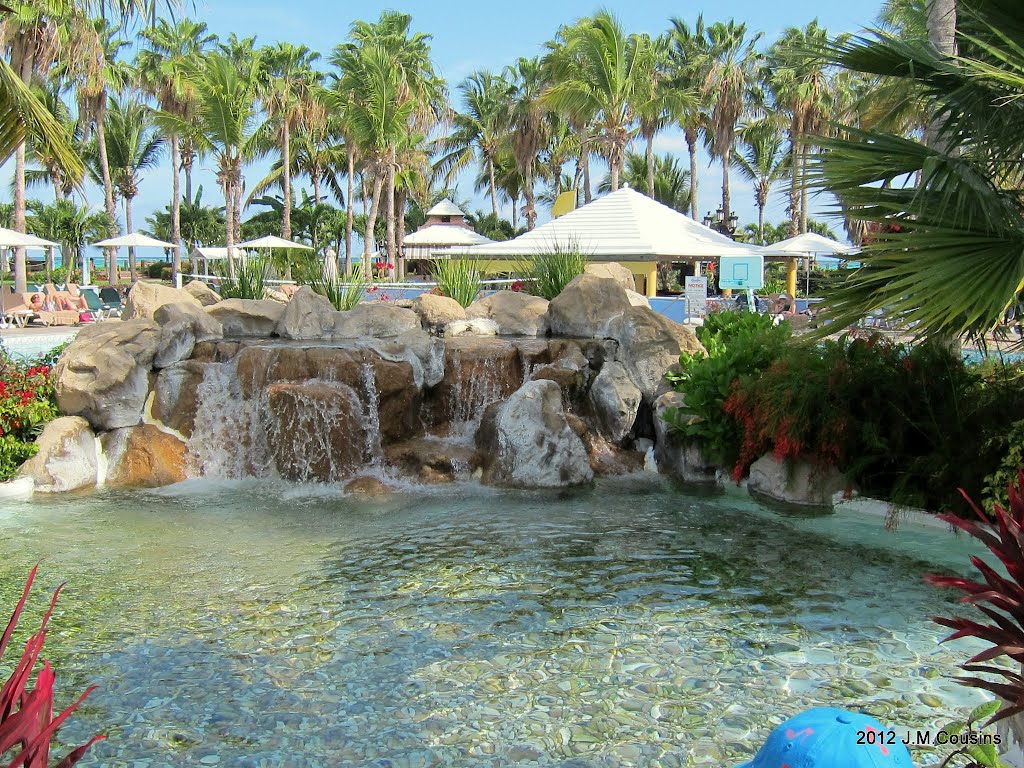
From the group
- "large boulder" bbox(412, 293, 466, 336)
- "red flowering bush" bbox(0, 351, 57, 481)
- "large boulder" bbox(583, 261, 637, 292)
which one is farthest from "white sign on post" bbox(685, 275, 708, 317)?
"red flowering bush" bbox(0, 351, 57, 481)

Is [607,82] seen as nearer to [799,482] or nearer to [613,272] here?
[613,272]

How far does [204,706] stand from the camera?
4.75m

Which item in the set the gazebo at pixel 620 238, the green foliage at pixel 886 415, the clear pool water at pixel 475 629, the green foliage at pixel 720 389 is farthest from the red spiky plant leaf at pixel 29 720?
the gazebo at pixel 620 238

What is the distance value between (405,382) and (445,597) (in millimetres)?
4576

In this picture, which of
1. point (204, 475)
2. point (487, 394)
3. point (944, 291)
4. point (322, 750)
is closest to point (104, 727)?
point (322, 750)

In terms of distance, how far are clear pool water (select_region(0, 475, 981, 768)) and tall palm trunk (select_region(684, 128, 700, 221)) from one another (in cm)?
3127

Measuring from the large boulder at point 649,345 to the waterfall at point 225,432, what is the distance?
14.5 ft

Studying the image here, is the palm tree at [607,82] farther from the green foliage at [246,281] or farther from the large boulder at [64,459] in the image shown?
the large boulder at [64,459]

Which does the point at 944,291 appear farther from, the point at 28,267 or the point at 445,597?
the point at 28,267

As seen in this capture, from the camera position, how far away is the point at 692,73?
39.1m

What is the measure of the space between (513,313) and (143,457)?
5316 mm

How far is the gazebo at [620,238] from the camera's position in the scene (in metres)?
17.0

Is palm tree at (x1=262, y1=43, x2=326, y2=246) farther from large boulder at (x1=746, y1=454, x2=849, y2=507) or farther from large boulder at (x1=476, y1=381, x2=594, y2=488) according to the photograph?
large boulder at (x1=746, y1=454, x2=849, y2=507)

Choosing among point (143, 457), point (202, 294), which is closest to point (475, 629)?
point (143, 457)
